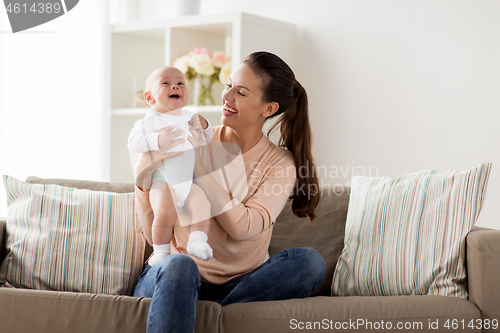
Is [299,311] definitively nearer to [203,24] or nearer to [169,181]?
[169,181]

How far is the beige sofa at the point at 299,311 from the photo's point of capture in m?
1.54

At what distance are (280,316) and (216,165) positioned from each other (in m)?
0.51

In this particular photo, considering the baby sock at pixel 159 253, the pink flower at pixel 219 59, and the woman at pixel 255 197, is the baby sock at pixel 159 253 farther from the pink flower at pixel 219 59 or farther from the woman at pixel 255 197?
the pink flower at pixel 219 59

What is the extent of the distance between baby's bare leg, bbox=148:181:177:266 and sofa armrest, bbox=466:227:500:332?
945mm

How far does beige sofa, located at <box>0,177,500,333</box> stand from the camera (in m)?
1.54

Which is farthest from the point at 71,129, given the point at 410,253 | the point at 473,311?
the point at 473,311

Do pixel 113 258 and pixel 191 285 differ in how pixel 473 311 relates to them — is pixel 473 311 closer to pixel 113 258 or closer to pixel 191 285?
pixel 191 285

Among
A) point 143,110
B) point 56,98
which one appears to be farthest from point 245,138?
point 56,98

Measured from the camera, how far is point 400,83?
2561 mm

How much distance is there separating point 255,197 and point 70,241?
2.24 feet

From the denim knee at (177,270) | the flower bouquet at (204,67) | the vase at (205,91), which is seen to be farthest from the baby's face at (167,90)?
the vase at (205,91)

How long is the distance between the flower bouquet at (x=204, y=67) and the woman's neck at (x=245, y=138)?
3.16ft

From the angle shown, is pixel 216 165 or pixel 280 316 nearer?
pixel 280 316

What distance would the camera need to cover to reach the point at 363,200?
6.35 feet
